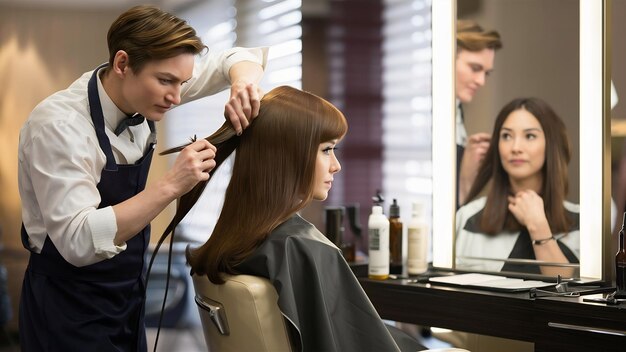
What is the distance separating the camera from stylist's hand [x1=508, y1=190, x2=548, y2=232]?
263 centimetres

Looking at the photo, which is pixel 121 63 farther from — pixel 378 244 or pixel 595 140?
pixel 595 140

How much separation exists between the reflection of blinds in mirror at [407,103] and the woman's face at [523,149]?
55cm

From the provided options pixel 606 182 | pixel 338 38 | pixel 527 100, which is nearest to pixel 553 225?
pixel 606 182

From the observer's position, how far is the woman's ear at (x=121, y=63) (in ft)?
6.09

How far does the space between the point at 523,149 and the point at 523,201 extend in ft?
0.60

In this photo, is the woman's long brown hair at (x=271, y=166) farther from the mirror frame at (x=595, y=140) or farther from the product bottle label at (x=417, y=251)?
the mirror frame at (x=595, y=140)

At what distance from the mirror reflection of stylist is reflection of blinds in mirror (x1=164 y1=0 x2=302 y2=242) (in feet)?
3.39

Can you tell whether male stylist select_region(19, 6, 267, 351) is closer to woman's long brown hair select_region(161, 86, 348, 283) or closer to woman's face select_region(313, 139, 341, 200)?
woman's long brown hair select_region(161, 86, 348, 283)

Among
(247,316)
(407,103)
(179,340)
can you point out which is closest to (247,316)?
(247,316)

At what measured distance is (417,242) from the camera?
2.76 m

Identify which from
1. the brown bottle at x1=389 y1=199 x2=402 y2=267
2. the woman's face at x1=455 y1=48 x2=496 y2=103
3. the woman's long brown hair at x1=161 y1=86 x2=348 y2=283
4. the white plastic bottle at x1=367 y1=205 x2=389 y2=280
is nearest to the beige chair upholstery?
the woman's long brown hair at x1=161 y1=86 x2=348 y2=283

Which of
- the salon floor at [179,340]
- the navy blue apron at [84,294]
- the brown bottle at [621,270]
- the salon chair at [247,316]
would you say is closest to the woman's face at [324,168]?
the salon chair at [247,316]

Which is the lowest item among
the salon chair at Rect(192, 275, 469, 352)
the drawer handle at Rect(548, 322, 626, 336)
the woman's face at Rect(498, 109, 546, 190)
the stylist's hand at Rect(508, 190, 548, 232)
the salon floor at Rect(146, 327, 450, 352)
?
the salon floor at Rect(146, 327, 450, 352)

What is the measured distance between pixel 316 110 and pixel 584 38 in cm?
109
